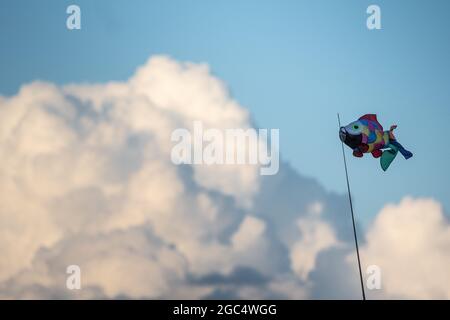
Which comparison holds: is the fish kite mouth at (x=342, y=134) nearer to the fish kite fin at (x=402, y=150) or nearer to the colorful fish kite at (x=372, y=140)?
the colorful fish kite at (x=372, y=140)

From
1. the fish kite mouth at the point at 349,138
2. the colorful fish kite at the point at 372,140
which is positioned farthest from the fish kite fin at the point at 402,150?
the fish kite mouth at the point at 349,138

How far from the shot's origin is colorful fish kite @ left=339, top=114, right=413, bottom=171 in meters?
63.2

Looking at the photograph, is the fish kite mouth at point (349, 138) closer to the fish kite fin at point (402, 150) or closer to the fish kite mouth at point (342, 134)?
the fish kite mouth at point (342, 134)

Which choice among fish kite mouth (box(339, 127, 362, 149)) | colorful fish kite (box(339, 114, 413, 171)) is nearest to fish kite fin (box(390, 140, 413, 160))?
colorful fish kite (box(339, 114, 413, 171))

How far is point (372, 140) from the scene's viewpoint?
211ft

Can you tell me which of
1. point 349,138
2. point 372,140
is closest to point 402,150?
point 372,140

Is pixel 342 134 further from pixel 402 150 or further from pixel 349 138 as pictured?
pixel 402 150

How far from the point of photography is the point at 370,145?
Answer: 6425 cm

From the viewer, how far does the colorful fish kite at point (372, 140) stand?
6325 centimetres

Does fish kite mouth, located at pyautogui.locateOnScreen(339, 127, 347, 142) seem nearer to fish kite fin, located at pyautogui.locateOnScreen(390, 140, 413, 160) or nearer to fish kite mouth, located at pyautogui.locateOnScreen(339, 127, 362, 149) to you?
fish kite mouth, located at pyautogui.locateOnScreen(339, 127, 362, 149)
